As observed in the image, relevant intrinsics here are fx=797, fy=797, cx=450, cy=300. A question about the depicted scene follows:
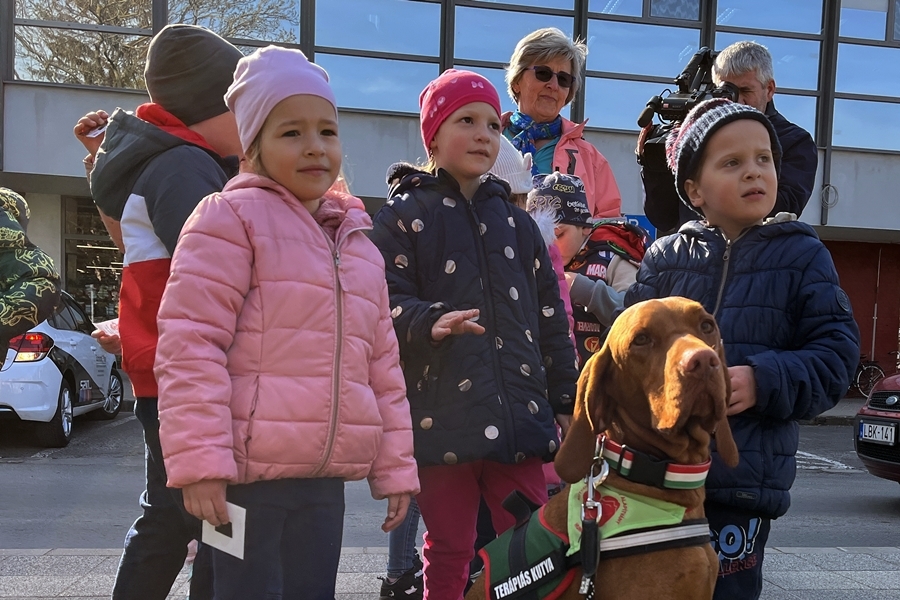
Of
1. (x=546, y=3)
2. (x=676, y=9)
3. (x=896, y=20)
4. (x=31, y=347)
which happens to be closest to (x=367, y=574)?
(x=31, y=347)

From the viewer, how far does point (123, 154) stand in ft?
8.14

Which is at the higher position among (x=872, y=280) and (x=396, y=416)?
(x=396, y=416)

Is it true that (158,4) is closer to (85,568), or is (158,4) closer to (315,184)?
(85,568)

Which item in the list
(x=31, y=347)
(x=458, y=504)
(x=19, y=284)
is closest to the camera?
(x=458, y=504)

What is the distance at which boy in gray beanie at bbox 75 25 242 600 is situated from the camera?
95.2 inches

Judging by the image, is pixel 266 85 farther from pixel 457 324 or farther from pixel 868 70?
pixel 868 70

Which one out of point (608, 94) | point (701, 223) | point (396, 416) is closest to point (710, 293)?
point (701, 223)

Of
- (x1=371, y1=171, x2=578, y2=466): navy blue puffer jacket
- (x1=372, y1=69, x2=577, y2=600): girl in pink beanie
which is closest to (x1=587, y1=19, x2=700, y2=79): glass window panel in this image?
(x1=372, y1=69, x2=577, y2=600): girl in pink beanie

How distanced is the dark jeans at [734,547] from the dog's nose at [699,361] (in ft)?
2.03

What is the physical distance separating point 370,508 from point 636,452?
459 centimetres

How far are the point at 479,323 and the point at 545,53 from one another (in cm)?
169

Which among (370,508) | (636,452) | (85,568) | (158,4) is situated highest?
(158,4)

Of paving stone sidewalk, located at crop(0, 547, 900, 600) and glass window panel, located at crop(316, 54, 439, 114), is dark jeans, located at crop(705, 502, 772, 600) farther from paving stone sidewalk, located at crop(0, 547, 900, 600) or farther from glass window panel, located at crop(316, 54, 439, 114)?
glass window panel, located at crop(316, 54, 439, 114)

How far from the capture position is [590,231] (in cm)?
388
